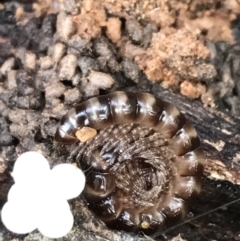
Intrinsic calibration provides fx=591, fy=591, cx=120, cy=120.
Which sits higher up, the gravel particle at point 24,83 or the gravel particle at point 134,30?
the gravel particle at point 134,30

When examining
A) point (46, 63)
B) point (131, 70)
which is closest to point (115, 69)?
point (131, 70)

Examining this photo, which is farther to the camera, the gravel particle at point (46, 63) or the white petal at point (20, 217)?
the gravel particle at point (46, 63)

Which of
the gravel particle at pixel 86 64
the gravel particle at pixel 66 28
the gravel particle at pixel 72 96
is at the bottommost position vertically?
the gravel particle at pixel 72 96

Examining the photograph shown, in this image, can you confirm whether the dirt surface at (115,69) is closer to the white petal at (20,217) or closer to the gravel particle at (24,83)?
the gravel particle at (24,83)

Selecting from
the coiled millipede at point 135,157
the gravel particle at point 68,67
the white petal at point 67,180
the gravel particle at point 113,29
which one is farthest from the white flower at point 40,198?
the gravel particle at point 113,29

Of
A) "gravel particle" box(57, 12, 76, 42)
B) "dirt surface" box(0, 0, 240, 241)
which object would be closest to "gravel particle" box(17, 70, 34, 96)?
"dirt surface" box(0, 0, 240, 241)
